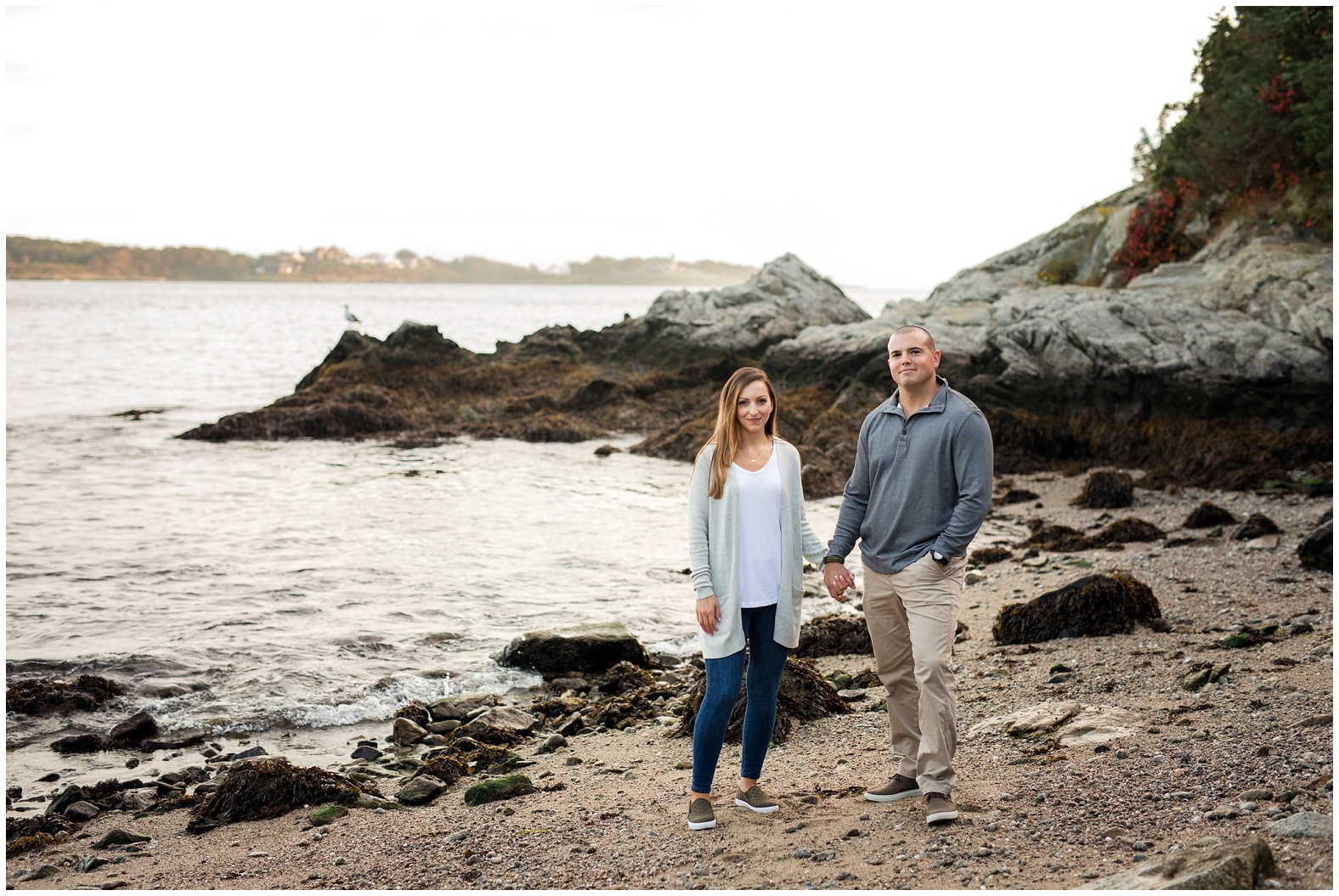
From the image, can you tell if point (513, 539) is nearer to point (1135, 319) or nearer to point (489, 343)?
point (1135, 319)

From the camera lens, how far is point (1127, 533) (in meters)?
12.2

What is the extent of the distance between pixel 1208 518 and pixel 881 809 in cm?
897

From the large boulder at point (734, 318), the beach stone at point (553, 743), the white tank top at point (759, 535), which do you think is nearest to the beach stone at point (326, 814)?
the beach stone at point (553, 743)

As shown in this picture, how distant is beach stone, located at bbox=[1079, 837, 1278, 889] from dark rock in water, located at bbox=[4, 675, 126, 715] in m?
7.75

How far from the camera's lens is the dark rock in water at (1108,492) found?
46.3 ft

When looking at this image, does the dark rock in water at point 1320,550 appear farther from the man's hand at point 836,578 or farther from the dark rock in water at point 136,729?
the dark rock in water at point 136,729

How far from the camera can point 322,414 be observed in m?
25.0

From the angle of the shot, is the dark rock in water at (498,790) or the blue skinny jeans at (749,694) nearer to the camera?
the blue skinny jeans at (749,694)

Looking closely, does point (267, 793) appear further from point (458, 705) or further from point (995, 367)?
→ point (995, 367)

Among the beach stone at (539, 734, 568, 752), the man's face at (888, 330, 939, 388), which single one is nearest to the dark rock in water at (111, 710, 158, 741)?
the beach stone at (539, 734, 568, 752)

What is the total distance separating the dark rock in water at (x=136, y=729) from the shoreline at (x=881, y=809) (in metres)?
0.26

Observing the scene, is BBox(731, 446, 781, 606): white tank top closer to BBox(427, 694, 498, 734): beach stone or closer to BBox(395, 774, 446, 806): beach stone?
BBox(395, 774, 446, 806): beach stone

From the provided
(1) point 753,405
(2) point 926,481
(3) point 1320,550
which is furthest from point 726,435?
(3) point 1320,550

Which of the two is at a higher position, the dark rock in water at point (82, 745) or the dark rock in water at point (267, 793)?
the dark rock in water at point (267, 793)
